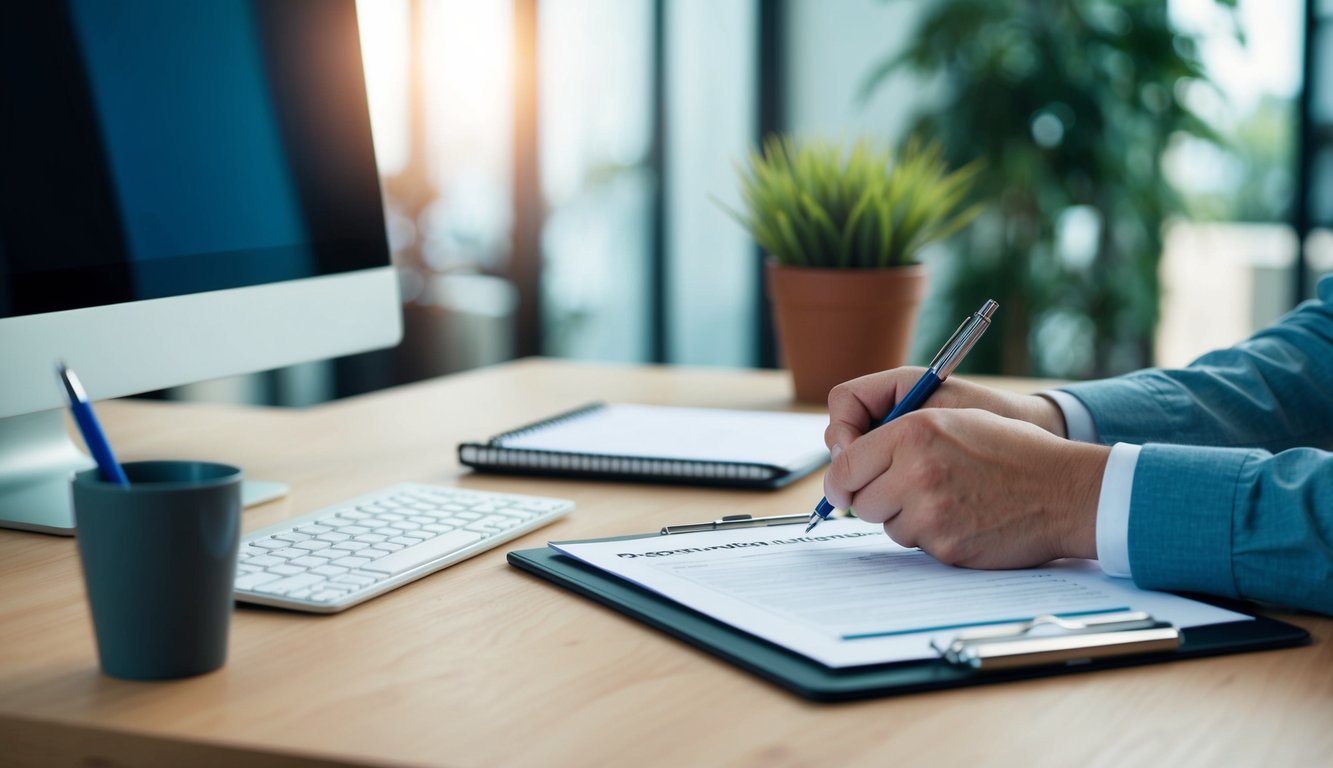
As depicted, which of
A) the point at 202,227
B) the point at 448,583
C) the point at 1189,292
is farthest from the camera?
the point at 1189,292

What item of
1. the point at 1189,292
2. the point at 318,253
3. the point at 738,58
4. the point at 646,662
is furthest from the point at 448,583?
the point at 738,58

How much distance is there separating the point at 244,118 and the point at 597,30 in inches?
133

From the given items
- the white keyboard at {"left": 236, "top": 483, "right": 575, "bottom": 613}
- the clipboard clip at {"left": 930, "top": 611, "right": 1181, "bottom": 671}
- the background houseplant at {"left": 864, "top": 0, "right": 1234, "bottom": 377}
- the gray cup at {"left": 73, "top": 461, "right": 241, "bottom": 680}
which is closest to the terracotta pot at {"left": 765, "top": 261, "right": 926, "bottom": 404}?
the white keyboard at {"left": 236, "top": 483, "right": 575, "bottom": 613}

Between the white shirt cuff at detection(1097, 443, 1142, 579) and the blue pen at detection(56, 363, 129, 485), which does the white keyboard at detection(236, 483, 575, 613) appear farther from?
the white shirt cuff at detection(1097, 443, 1142, 579)

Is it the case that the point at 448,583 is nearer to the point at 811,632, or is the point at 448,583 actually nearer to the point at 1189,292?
the point at 811,632

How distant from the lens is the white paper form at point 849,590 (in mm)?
624

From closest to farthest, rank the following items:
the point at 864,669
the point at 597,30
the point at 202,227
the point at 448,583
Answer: the point at 864,669
the point at 448,583
the point at 202,227
the point at 597,30

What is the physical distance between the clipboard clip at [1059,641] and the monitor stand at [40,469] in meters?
0.57

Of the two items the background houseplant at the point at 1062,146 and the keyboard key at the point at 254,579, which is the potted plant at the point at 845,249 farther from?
the background houseplant at the point at 1062,146

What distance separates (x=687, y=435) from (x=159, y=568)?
62 centimetres

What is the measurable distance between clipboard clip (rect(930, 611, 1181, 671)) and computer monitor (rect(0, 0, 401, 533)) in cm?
60

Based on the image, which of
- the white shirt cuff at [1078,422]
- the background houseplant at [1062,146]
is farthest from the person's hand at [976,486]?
the background houseplant at [1062,146]

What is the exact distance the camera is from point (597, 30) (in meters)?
4.24

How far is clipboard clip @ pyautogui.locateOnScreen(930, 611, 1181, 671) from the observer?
0.59 meters
